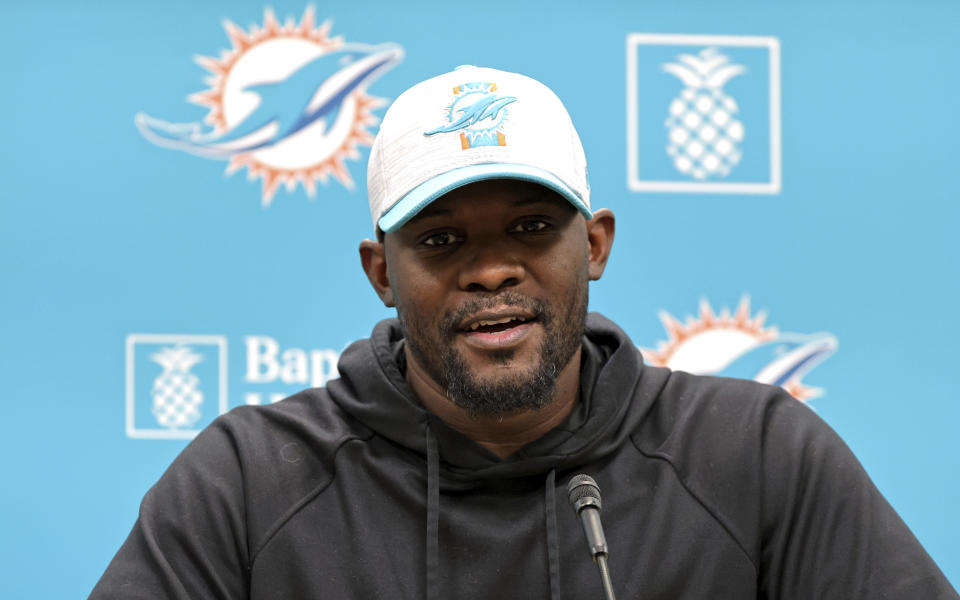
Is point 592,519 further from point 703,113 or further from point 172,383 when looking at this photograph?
point 703,113

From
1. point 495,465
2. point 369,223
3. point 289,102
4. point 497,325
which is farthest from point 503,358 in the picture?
point 289,102

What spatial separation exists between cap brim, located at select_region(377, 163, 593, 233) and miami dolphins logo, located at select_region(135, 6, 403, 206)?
87cm

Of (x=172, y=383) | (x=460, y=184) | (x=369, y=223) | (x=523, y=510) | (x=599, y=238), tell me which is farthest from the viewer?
(x=369, y=223)

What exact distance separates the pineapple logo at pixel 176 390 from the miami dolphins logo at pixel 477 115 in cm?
93

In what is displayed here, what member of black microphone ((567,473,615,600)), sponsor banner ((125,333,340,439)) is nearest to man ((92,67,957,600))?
black microphone ((567,473,615,600))

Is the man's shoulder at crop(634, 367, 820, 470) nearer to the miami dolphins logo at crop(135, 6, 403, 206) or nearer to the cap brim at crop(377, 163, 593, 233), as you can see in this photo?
the cap brim at crop(377, 163, 593, 233)

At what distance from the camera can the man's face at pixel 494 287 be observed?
1304 mm

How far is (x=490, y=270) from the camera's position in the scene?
1291mm

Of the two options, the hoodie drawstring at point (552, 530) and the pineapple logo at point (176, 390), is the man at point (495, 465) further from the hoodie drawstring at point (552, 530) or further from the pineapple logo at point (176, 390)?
the pineapple logo at point (176, 390)

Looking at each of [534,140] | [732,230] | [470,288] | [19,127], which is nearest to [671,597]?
[470,288]

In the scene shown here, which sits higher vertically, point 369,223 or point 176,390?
point 369,223

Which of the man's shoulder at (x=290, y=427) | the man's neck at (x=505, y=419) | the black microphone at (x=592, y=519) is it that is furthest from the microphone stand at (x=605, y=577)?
the man's shoulder at (x=290, y=427)

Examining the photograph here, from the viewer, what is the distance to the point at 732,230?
7.23ft

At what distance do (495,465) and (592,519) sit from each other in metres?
0.30
